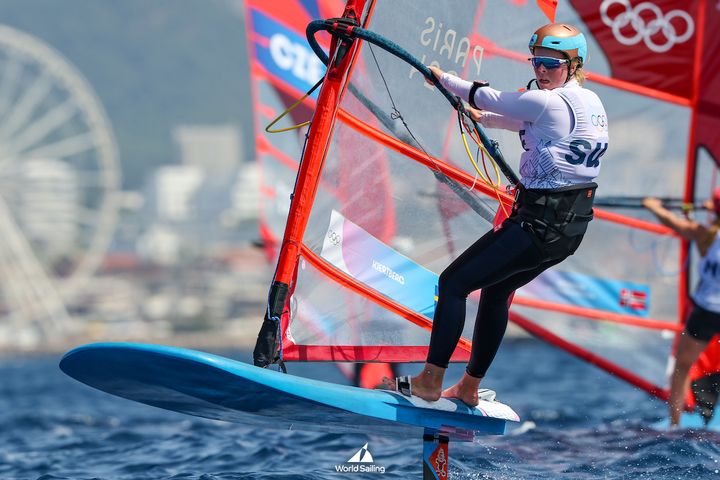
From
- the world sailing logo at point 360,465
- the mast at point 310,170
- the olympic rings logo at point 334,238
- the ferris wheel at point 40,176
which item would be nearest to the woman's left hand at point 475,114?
the mast at point 310,170

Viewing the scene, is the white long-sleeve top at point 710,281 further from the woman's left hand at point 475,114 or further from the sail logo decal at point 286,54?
the sail logo decal at point 286,54

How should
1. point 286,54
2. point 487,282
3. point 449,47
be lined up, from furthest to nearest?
point 286,54 < point 449,47 < point 487,282

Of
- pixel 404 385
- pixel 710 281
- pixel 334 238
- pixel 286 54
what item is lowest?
pixel 404 385

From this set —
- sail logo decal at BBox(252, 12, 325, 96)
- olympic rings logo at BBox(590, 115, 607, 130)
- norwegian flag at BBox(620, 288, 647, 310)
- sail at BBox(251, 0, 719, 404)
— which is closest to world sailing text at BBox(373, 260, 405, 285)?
sail at BBox(251, 0, 719, 404)

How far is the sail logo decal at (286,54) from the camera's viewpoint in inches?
446

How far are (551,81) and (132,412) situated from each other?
1028cm

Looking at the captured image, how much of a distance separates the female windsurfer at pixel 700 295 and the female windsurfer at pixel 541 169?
11.9 ft

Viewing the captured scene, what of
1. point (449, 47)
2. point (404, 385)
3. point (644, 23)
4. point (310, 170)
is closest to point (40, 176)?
point (644, 23)

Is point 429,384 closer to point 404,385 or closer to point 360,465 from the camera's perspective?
point 404,385

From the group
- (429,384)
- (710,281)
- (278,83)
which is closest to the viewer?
A: (429,384)

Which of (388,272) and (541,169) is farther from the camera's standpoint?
(388,272)

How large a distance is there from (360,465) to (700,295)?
337cm

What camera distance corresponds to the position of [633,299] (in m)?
8.91

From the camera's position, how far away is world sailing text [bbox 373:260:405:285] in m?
5.64
